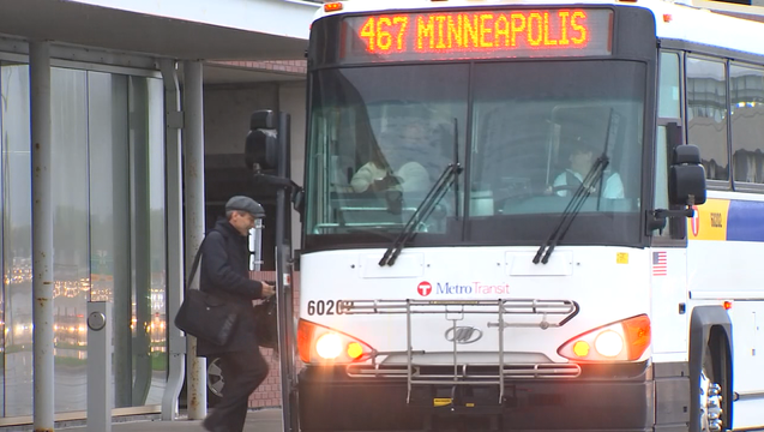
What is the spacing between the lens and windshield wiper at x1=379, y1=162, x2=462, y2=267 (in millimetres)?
8742

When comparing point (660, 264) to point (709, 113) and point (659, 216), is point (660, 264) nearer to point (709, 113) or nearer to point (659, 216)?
point (659, 216)

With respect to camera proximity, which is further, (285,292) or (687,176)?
(285,292)

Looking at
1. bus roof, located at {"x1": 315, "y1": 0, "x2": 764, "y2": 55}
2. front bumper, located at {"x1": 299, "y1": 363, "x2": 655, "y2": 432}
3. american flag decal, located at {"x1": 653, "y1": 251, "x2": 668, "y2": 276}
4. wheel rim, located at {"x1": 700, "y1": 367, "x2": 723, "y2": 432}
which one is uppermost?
bus roof, located at {"x1": 315, "y1": 0, "x2": 764, "y2": 55}

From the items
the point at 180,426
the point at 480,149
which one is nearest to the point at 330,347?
the point at 480,149

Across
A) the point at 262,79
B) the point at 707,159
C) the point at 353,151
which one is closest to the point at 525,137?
the point at 353,151

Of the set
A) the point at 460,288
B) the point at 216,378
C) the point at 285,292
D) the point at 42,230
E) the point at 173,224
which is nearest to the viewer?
the point at 460,288

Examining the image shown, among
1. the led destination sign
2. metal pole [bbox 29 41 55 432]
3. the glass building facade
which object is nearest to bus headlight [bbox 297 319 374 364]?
the led destination sign

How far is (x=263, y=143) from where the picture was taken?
9023 mm

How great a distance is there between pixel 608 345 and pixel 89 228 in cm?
769

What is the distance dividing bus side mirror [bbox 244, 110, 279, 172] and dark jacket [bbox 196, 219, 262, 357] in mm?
1710

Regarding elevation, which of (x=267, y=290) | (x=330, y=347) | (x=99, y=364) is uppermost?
(x=267, y=290)

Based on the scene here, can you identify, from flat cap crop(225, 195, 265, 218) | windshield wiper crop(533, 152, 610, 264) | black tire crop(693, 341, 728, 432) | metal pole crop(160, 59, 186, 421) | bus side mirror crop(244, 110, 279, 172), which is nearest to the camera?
windshield wiper crop(533, 152, 610, 264)

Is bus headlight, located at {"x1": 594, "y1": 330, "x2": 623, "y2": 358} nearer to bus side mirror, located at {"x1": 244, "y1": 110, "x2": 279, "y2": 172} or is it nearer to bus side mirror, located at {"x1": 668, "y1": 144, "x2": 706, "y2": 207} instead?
bus side mirror, located at {"x1": 668, "y1": 144, "x2": 706, "y2": 207}

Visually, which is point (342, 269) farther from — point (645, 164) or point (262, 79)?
point (262, 79)
